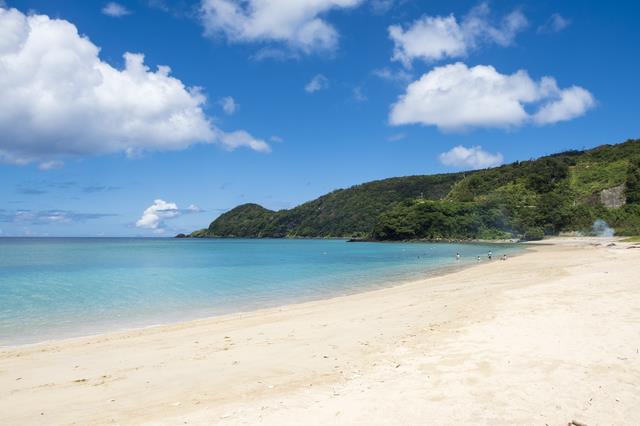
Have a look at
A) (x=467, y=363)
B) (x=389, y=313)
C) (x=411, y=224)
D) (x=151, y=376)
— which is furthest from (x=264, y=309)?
(x=411, y=224)

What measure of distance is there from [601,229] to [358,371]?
98.3 meters

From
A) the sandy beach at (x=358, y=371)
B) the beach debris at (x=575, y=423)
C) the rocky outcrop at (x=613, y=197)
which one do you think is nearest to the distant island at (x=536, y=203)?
the rocky outcrop at (x=613, y=197)

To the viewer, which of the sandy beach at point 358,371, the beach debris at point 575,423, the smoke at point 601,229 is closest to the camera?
the beach debris at point 575,423

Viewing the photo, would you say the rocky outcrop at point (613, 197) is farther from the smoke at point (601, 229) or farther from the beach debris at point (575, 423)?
the beach debris at point (575, 423)

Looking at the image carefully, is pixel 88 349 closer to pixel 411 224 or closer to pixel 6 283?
pixel 6 283

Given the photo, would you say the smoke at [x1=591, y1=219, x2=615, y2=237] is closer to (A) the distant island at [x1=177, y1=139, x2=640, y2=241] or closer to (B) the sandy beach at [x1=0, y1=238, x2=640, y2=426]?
(A) the distant island at [x1=177, y1=139, x2=640, y2=241]

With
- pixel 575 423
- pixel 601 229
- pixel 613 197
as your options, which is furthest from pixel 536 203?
pixel 575 423

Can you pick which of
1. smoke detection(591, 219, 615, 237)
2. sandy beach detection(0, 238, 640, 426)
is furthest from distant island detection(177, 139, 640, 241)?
sandy beach detection(0, 238, 640, 426)

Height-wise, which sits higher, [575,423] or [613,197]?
[613,197]

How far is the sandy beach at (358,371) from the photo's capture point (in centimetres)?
621

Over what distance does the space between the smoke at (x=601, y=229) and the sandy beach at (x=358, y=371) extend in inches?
3376

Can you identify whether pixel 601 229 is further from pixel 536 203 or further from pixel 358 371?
pixel 358 371

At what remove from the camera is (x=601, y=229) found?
8894 cm

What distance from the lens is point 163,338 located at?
43.0 feet
